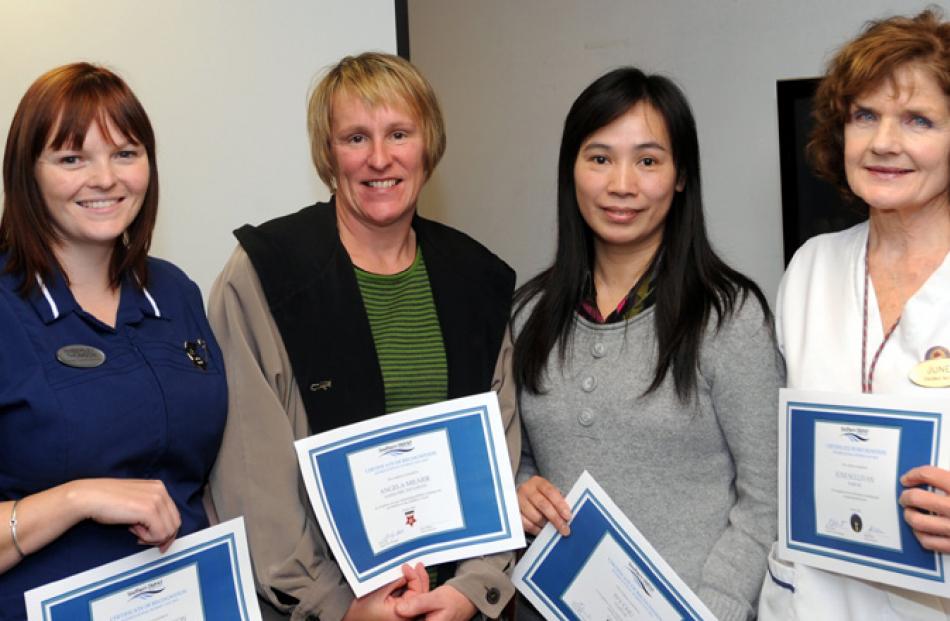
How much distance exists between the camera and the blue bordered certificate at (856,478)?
1674 mm

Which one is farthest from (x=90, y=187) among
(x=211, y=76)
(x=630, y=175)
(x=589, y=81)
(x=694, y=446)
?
(x=589, y=81)

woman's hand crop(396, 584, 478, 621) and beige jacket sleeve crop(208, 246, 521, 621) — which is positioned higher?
beige jacket sleeve crop(208, 246, 521, 621)

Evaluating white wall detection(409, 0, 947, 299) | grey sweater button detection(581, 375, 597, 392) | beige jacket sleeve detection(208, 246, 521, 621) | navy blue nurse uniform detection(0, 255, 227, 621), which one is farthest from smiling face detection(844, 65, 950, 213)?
white wall detection(409, 0, 947, 299)

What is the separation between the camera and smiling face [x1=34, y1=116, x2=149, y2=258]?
5.57 feet

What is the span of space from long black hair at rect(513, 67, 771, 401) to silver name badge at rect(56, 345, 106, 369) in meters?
0.94

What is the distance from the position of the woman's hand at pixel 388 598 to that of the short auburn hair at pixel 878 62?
4.18ft

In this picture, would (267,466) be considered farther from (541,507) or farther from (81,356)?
(541,507)

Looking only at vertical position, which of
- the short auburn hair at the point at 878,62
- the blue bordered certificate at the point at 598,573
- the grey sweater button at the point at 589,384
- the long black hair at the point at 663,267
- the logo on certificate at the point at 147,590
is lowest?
the blue bordered certificate at the point at 598,573

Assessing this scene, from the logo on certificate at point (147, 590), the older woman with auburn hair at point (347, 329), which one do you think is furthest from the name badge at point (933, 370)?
the logo on certificate at point (147, 590)

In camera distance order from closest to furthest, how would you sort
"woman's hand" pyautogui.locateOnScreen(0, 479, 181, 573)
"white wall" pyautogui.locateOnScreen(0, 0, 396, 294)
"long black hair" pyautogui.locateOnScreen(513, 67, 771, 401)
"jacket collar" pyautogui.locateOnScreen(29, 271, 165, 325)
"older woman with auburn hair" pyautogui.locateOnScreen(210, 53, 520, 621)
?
1. "woman's hand" pyautogui.locateOnScreen(0, 479, 181, 573)
2. "jacket collar" pyautogui.locateOnScreen(29, 271, 165, 325)
3. "older woman with auburn hair" pyautogui.locateOnScreen(210, 53, 520, 621)
4. "long black hair" pyautogui.locateOnScreen(513, 67, 771, 401)
5. "white wall" pyautogui.locateOnScreen(0, 0, 396, 294)

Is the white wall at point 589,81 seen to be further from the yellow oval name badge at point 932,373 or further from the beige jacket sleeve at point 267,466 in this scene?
the beige jacket sleeve at point 267,466

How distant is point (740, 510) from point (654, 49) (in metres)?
2.23

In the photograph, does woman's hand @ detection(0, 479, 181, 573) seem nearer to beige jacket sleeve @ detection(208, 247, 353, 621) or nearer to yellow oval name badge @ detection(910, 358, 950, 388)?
beige jacket sleeve @ detection(208, 247, 353, 621)

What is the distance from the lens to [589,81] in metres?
3.95
